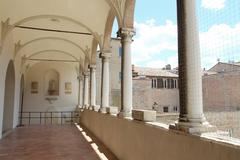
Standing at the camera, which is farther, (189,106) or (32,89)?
(32,89)

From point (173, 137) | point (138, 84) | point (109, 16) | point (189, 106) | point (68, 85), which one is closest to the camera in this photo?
point (189, 106)

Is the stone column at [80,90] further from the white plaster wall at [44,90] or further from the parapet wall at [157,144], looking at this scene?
the parapet wall at [157,144]

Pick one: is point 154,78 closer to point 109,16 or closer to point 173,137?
point 109,16

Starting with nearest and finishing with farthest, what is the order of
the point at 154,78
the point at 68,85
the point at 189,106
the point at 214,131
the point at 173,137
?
the point at 214,131 → the point at 189,106 → the point at 173,137 → the point at 154,78 → the point at 68,85

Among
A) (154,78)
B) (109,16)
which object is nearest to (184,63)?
(109,16)

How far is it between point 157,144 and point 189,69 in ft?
3.59

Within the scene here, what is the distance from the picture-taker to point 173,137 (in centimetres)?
238

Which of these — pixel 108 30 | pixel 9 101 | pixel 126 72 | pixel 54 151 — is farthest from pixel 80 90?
pixel 126 72

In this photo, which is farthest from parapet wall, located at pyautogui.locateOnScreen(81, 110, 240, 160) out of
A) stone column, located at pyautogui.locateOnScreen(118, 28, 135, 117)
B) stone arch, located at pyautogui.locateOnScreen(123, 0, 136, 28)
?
stone arch, located at pyautogui.locateOnScreen(123, 0, 136, 28)

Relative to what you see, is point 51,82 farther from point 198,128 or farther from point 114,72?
point 198,128

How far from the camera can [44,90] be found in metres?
13.8

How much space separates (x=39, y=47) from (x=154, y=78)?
6.02 metres

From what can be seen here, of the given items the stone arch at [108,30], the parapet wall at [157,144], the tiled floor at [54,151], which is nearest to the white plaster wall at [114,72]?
the stone arch at [108,30]

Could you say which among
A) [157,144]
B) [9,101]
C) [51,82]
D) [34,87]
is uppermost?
[51,82]
